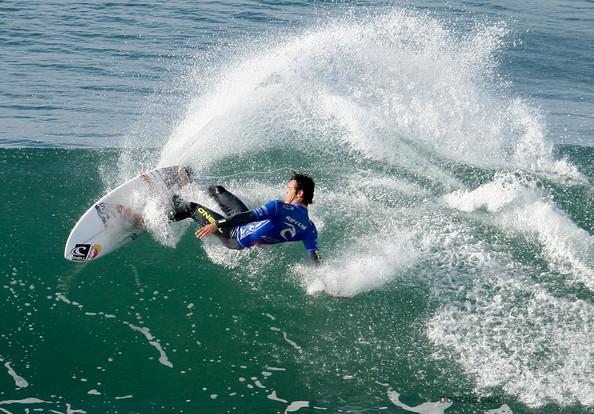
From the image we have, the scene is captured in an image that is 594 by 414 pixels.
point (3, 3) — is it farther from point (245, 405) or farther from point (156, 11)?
point (245, 405)

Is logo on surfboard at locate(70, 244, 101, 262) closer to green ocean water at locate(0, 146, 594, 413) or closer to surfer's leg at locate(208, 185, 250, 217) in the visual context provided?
green ocean water at locate(0, 146, 594, 413)

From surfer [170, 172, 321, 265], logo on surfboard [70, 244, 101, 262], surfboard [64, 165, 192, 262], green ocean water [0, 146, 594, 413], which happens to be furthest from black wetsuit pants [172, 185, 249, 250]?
logo on surfboard [70, 244, 101, 262]

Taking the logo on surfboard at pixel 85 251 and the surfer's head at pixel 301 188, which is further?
the logo on surfboard at pixel 85 251

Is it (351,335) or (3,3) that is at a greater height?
(3,3)

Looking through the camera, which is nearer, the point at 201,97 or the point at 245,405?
the point at 245,405

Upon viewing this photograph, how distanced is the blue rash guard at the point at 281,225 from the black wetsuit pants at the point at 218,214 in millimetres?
371

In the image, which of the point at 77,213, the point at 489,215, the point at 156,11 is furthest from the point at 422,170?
the point at 156,11

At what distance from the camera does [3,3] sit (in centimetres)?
2298

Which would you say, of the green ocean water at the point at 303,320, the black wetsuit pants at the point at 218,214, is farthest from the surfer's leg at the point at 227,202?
the green ocean water at the point at 303,320

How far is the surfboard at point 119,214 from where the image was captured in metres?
9.81

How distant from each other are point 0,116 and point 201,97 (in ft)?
13.8

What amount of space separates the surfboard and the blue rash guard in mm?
1524

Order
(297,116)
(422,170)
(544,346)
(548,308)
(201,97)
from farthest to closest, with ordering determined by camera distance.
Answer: (201,97)
(297,116)
(422,170)
(548,308)
(544,346)

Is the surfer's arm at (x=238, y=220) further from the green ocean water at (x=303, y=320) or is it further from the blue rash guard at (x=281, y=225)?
the green ocean water at (x=303, y=320)
